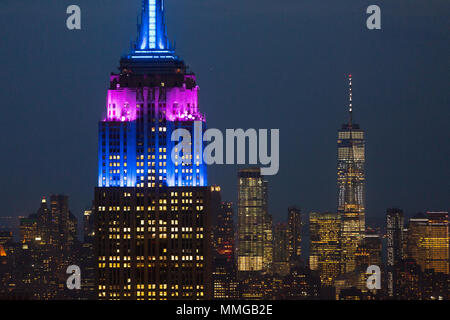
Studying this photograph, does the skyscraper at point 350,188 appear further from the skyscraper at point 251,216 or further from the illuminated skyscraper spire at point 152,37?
Answer: the illuminated skyscraper spire at point 152,37

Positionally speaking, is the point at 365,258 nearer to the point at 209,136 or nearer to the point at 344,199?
the point at 344,199

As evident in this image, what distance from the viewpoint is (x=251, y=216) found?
122 m

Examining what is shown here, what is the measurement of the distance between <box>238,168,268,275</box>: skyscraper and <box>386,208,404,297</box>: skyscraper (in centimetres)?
1393

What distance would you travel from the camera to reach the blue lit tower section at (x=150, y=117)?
70.8m

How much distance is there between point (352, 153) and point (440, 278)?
55853 millimetres

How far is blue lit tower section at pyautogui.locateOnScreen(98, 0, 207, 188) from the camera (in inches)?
2785

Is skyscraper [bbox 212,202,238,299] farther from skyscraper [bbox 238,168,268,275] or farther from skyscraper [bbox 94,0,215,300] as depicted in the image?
skyscraper [bbox 94,0,215,300]

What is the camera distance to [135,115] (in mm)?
73000

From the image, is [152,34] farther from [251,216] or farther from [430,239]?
[430,239]

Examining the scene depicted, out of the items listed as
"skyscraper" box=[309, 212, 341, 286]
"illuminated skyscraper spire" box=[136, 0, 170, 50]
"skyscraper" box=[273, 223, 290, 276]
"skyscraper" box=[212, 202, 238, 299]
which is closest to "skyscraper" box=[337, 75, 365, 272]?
"skyscraper" box=[309, 212, 341, 286]

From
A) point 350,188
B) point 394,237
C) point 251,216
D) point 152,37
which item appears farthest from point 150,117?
point 350,188

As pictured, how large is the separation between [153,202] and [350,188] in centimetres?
9838

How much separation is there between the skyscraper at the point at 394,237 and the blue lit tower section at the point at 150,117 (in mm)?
47763
